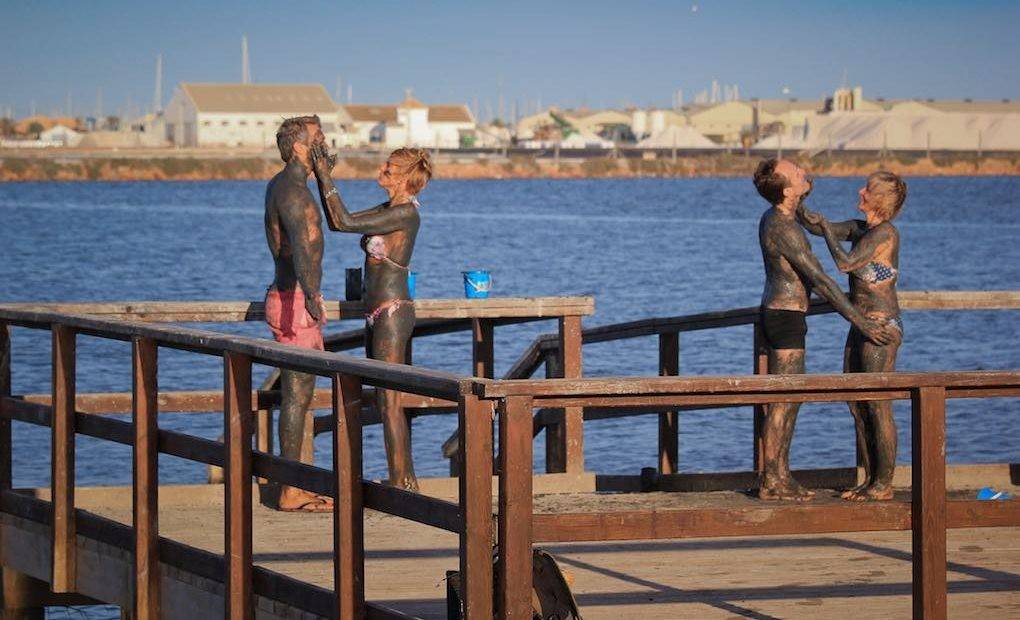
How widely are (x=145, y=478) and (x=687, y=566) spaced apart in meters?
2.30

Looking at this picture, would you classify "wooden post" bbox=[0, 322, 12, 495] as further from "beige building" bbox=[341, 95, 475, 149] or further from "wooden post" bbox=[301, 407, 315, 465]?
"beige building" bbox=[341, 95, 475, 149]

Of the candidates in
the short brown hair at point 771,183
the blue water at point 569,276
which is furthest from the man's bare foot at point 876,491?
the blue water at point 569,276

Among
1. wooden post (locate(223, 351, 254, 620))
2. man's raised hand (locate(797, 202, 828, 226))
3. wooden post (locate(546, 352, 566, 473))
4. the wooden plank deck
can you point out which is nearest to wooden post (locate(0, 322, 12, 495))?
the wooden plank deck

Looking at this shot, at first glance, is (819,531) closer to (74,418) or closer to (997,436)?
(74,418)

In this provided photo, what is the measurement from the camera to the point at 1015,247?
214 ft

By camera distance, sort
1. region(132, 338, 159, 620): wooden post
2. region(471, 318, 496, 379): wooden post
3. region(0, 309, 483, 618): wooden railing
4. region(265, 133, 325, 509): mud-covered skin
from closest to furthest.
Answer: region(0, 309, 483, 618): wooden railing → region(132, 338, 159, 620): wooden post → region(265, 133, 325, 509): mud-covered skin → region(471, 318, 496, 379): wooden post

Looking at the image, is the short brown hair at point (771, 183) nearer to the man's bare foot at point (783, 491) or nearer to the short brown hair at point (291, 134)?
the man's bare foot at point (783, 491)

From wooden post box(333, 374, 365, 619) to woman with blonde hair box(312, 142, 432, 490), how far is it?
3.03m

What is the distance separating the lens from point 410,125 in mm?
178625

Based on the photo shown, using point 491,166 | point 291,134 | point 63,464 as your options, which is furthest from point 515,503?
point 491,166

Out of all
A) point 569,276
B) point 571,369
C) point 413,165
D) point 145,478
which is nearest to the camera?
point 145,478

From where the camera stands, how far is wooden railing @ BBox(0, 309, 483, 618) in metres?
5.41

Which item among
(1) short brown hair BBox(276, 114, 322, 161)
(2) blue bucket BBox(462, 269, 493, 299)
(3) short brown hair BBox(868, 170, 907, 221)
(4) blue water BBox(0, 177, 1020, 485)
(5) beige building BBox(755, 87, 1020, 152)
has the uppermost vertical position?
(5) beige building BBox(755, 87, 1020, 152)

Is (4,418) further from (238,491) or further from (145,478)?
(238,491)
